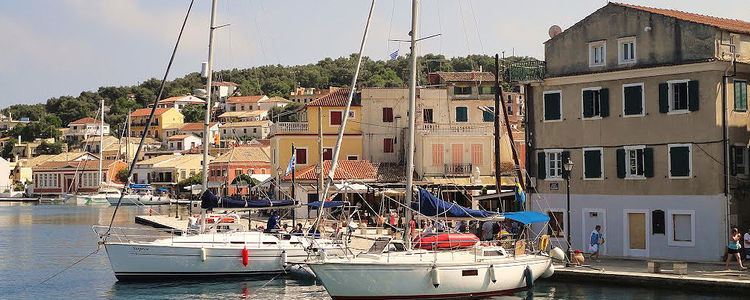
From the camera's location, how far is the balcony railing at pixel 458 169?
69312 mm

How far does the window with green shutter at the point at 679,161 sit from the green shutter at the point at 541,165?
20.1ft

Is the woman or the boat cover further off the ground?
the boat cover

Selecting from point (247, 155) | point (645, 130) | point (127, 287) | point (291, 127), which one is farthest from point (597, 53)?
point (247, 155)

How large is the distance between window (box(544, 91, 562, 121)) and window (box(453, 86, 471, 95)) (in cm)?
3397

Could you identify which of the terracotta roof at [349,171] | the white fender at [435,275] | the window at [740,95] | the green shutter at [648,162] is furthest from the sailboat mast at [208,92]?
the terracotta roof at [349,171]

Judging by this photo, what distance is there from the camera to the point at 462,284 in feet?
103

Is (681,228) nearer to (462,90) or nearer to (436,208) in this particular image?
(436,208)

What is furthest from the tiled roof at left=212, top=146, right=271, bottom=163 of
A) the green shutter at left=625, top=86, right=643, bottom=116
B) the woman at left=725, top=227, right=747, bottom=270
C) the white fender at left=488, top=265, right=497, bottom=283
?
the woman at left=725, top=227, right=747, bottom=270

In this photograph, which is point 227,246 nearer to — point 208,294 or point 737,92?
point 208,294

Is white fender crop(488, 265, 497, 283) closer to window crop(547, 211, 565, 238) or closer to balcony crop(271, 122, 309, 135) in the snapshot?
window crop(547, 211, 565, 238)

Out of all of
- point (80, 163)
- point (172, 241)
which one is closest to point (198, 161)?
point (80, 163)

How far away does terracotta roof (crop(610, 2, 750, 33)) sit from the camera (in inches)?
1442

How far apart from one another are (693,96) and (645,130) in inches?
95.4

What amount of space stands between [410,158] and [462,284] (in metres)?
4.44
